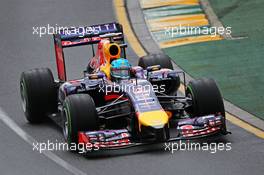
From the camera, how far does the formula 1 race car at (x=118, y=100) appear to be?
16.4m

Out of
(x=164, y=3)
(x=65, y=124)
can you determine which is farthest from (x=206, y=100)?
(x=164, y=3)

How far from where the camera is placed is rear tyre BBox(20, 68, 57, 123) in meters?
18.5

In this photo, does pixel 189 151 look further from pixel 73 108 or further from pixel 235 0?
pixel 235 0

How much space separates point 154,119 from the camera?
16297 millimetres

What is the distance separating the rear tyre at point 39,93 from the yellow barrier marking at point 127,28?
17.5 feet

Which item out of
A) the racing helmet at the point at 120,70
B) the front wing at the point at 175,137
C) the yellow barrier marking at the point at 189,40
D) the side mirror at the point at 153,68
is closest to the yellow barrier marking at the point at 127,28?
the yellow barrier marking at the point at 189,40

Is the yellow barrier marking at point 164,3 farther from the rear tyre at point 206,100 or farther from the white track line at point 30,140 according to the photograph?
the rear tyre at point 206,100

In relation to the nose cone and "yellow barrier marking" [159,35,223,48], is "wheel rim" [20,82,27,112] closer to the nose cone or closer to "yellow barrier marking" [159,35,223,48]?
the nose cone

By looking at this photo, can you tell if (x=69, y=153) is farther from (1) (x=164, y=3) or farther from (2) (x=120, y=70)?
(1) (x=164, y=3)

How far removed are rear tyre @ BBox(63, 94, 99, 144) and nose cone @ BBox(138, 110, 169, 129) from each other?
768 mm

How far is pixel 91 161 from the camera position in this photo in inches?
635

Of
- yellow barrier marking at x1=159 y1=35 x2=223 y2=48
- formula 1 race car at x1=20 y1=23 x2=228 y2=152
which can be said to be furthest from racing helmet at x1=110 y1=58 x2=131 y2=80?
yellow barrier marking at x1=159 y1=35 x2=223 y2=48

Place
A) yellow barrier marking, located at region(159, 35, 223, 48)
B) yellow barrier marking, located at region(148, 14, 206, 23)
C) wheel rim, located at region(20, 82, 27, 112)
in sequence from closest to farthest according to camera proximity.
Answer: wheel rim, located at region(20, 82, 27, 112) < yellow barrier marking, located at region(159, 35, 223, 48) < yellow barrier marking, located at region(148, 14, 206, 23)

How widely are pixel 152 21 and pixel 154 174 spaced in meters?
11.1
